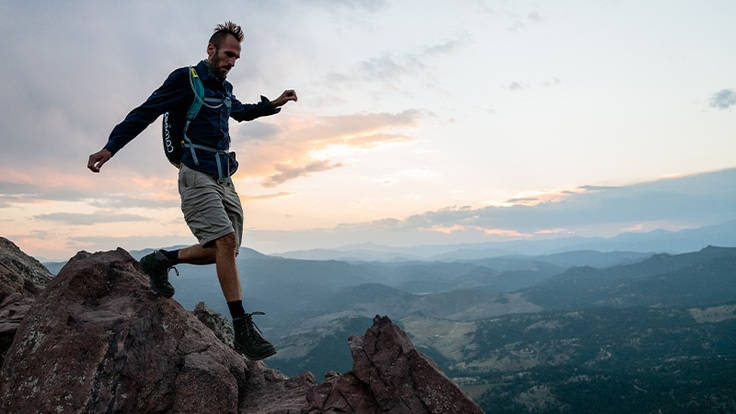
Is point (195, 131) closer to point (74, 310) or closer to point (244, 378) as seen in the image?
point (74, 310)

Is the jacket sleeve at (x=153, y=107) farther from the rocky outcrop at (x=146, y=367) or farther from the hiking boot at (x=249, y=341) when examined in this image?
the hiking boot at (x=249, y=341)

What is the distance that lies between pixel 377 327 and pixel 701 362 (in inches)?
8108

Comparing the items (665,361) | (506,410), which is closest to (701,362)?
(665,361)

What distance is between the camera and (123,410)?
7.49 meters

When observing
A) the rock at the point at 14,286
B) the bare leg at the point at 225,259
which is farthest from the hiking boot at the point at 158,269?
the rock at the point at 14,286

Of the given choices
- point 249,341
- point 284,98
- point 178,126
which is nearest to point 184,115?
point 178,126

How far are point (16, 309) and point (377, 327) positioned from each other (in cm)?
841

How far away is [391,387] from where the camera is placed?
27.2 feet

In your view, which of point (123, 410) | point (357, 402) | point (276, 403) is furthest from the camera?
point (276, 403)

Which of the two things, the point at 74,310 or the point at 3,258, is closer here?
the point at 74,310

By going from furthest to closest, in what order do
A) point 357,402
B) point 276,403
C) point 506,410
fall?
point 506,410, point 276,403, point 357,402

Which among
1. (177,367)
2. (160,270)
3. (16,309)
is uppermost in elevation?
(160,270)

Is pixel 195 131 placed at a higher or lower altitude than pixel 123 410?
higher

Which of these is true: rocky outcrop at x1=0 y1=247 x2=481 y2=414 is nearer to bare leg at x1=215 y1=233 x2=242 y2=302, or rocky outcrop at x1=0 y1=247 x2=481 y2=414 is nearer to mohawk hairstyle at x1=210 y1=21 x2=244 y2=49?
bare leg at x1=215 y1=233 x2=242 y2=302
